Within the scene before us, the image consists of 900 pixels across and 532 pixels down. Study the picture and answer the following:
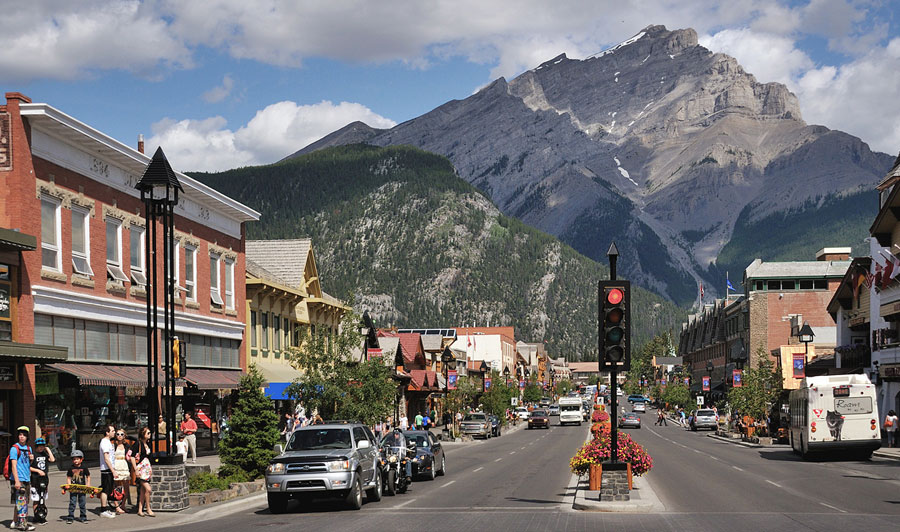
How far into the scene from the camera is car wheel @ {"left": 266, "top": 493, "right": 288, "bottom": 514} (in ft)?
76.1

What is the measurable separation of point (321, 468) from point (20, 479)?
6.29 meters

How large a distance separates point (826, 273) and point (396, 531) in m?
95.9

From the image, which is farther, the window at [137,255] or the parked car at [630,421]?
the parked car at [630,421]

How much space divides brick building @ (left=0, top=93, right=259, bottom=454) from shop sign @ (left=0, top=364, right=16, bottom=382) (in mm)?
744

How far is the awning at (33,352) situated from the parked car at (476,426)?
4257 cm

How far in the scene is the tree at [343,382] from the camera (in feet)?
133

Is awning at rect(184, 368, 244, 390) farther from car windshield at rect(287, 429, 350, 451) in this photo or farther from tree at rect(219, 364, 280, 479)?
car windshield at rect(287, 429, 350, 451)

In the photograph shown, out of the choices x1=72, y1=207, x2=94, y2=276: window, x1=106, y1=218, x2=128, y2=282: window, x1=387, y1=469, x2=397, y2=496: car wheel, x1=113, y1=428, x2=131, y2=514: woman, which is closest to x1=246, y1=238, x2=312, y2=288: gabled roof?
x1=106, y1=218, x2=128, y2=282: window

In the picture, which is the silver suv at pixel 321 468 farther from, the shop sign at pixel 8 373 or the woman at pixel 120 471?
the shop sign at pixel 8 373

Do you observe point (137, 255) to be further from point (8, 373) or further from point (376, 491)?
point (376, 491)

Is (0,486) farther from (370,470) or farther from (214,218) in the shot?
(214,218)

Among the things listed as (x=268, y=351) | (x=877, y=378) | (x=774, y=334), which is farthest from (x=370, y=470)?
(x=774, y=334)

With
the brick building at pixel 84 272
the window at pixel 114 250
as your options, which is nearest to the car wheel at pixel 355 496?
the brick building at pixel 84 272

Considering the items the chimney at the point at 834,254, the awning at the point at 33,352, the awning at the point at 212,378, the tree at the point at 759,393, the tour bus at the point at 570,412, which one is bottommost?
the tour bus at the point at 570,412
